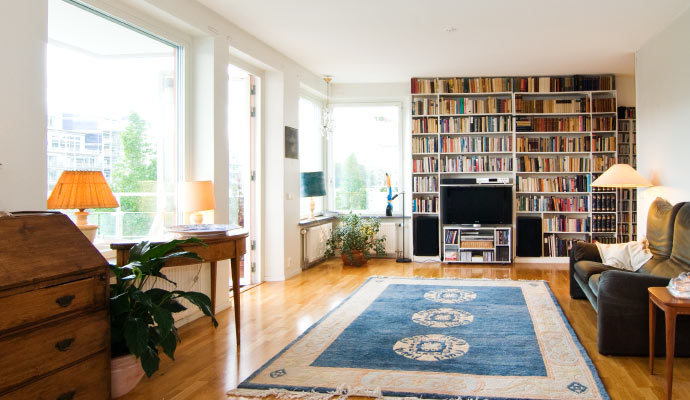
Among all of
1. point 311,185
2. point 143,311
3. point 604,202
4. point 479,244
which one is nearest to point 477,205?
point 479,244

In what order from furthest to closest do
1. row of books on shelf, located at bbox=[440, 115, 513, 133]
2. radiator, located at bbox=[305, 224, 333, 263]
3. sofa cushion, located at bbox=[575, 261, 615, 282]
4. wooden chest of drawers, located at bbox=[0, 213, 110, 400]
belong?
row of books on shelf, located at bbox=[440, 115, 513, 133] < radiator, located at bbox=[305, 224, 333, 263] < sofa cushion, located at bbox=[575, 261, 615, 282] < wooden chest of drawers, located at bbox=[0, 213, 110, 400]

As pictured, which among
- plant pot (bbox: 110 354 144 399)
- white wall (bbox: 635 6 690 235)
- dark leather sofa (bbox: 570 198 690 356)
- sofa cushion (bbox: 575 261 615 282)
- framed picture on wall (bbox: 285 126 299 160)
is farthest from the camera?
framed picture on wall (bbox: 285 126 299 160)

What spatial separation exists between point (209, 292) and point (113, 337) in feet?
6.45

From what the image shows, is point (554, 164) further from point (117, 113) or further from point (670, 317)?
point (117, 113)

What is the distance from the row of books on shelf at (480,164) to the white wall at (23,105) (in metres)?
6.12

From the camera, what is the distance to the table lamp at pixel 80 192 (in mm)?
2906

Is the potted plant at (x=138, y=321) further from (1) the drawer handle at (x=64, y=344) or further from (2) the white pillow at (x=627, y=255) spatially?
(2) the white pillow at (x=627, y=255)

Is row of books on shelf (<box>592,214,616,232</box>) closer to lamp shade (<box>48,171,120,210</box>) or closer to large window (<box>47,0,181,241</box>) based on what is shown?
large window (<box>47,0,181,241</box>)

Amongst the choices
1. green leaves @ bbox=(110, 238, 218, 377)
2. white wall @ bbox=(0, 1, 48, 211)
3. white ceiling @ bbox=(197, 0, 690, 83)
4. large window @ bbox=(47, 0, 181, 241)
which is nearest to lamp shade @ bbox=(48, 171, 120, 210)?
white wall @ bbox=(0, 1, 48, 211)

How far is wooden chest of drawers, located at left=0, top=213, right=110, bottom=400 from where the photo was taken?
217 centimetres

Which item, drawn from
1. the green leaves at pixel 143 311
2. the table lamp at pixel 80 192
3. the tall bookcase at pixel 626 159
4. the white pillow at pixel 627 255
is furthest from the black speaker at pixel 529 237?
the table lamp at pixel 80 192

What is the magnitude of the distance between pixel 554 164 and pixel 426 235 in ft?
7.18

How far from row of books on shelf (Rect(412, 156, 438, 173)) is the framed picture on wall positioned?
6.73 ft

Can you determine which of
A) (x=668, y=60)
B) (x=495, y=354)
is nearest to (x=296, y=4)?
(x=495, y=354)
